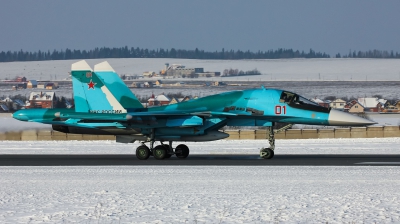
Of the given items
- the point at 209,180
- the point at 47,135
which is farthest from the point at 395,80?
the point at 209,180

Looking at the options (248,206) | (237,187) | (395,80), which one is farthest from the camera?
(395,80)

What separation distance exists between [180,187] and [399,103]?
2313 inches

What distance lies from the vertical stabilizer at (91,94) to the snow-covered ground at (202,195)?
5045 millimetres

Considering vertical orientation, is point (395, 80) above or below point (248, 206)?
above

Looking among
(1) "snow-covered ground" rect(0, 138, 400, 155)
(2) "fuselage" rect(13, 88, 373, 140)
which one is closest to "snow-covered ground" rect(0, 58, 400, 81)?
(1) "snow-covered ground" rect(0, 138, 400, 155)

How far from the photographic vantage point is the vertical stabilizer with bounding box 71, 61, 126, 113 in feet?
73.3

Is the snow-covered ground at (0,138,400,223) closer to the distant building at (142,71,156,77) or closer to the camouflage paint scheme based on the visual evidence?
the camouflage paint scheme

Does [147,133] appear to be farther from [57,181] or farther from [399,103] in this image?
[399,103]

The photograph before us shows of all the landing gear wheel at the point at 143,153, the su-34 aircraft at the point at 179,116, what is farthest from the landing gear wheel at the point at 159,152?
the landing gear wheel at the point at 143,153

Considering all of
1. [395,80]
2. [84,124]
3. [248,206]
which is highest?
[395,80]

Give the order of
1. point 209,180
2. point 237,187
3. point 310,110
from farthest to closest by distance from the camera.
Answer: point 310,110
point 209,180
point 237,187

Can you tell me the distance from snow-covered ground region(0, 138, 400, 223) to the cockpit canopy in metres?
3.45

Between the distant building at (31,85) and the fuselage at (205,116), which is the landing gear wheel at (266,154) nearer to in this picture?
the fuselage at (205,116)

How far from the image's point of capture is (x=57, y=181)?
14.8 meters
